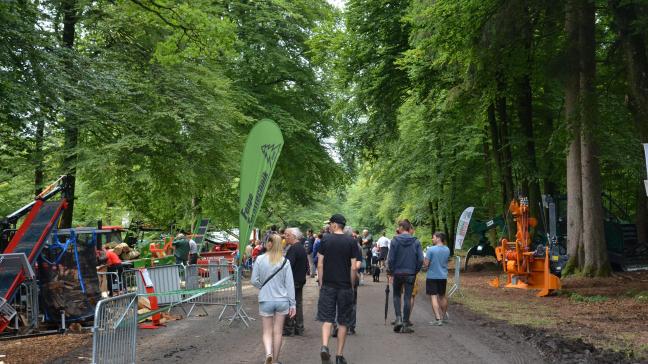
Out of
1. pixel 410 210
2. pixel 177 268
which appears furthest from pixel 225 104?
pixel 410 210

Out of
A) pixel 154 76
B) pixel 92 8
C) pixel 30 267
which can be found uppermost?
pixel 92 8

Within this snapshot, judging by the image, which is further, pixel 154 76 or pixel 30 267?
pixel 154 76

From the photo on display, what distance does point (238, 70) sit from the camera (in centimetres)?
3198

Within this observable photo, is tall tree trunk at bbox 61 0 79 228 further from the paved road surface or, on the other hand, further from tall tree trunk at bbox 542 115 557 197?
tall tree trunk at bbox 542 115 557 197

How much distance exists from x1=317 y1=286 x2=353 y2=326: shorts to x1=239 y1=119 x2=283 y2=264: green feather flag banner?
3.29 metres

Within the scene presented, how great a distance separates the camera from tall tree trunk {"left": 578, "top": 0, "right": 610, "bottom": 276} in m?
19.0

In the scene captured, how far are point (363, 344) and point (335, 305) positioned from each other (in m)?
2.03

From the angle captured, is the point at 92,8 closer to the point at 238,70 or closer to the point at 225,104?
the point at 225,104

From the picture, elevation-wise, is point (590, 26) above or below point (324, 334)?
above

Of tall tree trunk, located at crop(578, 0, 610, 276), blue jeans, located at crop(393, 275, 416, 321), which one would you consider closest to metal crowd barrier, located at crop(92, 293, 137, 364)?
blue jeans, located at crop(393, 275, 416, 321)

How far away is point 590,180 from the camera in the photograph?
19.2 m

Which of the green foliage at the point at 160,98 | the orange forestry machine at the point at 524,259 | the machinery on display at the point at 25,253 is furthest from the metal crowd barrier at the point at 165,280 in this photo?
the orange forestry machine at the point at 524,259

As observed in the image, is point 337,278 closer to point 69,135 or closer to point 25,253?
point 25,253

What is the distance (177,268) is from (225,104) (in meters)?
10.2
